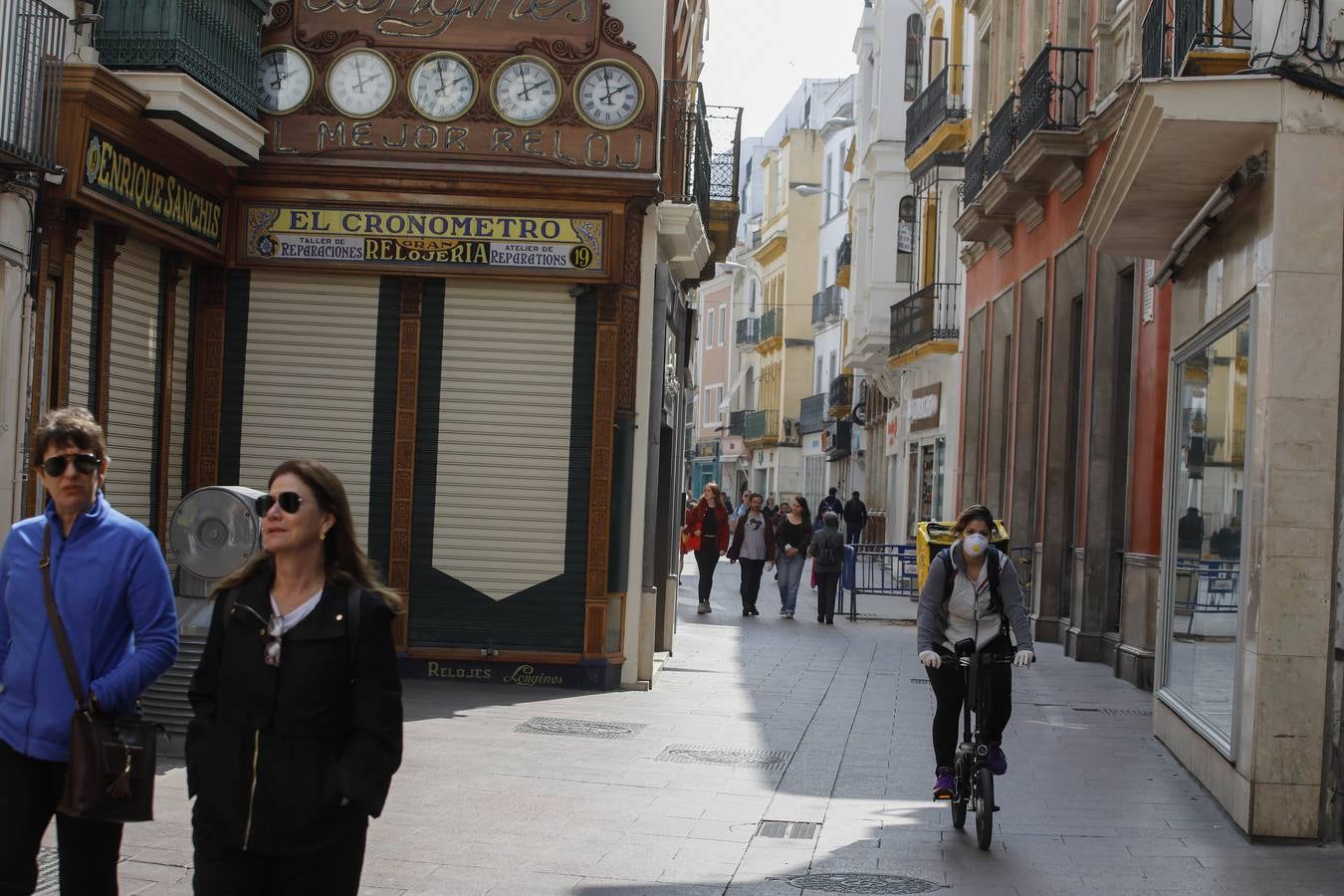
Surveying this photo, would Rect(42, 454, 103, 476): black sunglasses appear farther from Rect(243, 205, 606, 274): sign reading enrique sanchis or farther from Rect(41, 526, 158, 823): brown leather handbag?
Rect(243, 205, 606, 274): sign reading enrique sanchis

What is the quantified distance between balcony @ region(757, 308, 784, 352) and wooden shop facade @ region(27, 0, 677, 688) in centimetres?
5450

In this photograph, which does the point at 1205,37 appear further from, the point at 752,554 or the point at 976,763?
the point at 752,554

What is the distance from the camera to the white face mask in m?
9.89

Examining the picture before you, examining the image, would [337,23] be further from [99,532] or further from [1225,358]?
[99,532]

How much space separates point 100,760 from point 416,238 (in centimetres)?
1060

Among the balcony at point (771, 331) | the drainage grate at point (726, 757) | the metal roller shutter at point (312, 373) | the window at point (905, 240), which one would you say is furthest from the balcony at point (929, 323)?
the balcony at point (771, 331)

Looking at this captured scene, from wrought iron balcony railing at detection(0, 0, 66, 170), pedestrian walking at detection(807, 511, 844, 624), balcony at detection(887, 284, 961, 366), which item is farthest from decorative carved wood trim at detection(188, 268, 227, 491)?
balcony at detection(887, 284, 961, 366)

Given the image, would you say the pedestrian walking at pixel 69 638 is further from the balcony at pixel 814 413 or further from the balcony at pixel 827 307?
the balcony at pixel 814 413

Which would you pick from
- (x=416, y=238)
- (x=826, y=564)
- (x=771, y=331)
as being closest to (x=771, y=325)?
(x=771, y=331)

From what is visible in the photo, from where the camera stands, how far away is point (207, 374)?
1556cm

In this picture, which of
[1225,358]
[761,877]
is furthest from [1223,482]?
[761,877]

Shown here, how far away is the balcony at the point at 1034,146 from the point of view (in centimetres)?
2219

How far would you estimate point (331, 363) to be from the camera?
15.8 m

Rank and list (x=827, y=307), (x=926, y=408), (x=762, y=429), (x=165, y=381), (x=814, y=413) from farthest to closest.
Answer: (x=762, y=429), (x=814, y=413), (x=827, y=307), (x=926, y=408), (x=165, y=381)
